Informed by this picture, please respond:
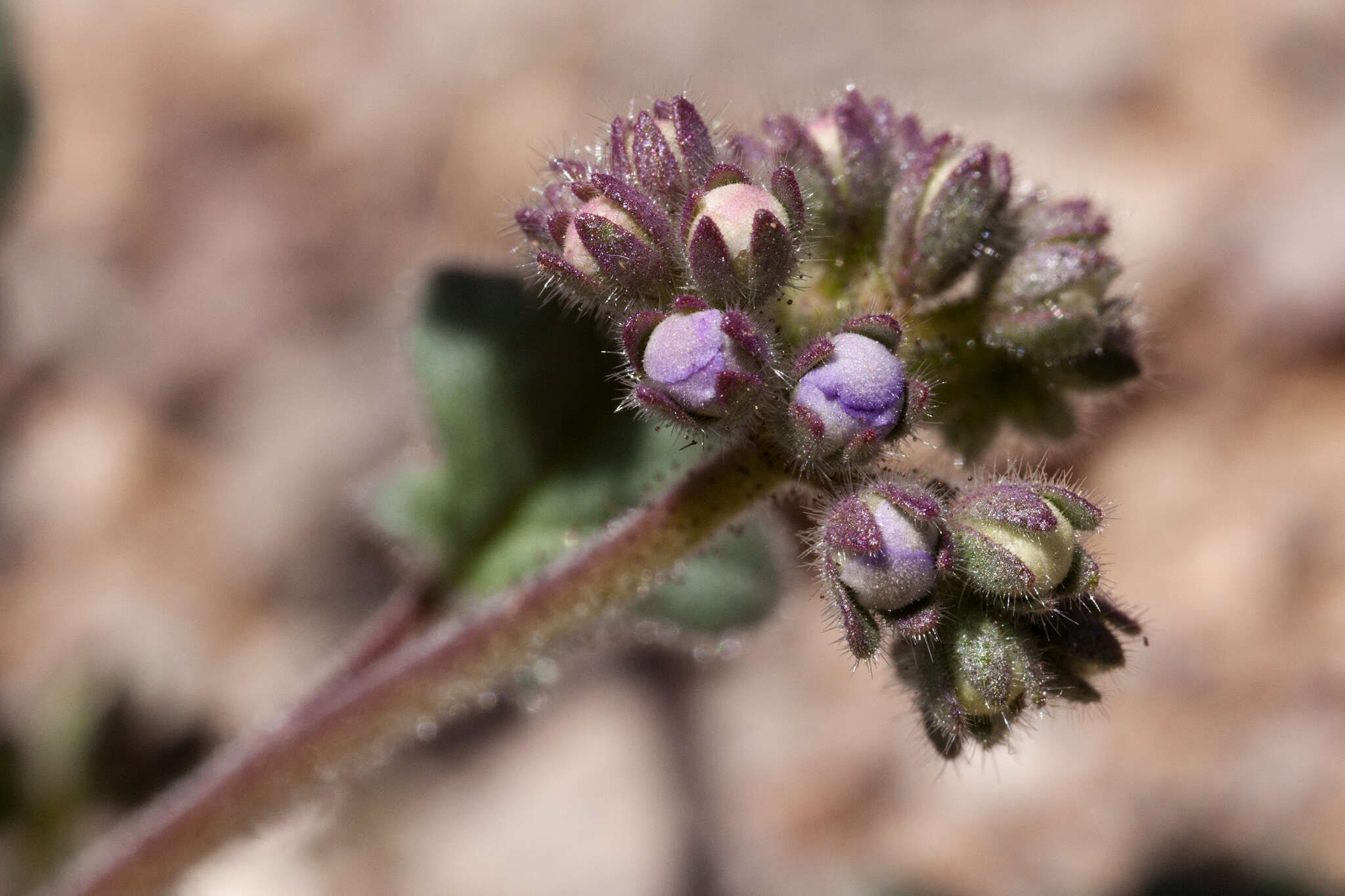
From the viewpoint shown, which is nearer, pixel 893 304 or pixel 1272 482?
pixel 893 304

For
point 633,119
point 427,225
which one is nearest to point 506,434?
point 633,119

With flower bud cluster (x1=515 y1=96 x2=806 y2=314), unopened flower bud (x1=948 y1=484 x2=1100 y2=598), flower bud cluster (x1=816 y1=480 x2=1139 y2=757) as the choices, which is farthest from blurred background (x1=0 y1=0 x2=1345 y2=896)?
unopened flower bud (x1=948 y1=484 x2=1100 y2=598)

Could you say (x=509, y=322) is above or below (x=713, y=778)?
above

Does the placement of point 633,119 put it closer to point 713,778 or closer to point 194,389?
point 713,778

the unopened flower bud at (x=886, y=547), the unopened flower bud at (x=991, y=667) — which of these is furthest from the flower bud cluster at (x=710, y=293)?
the unopened flower bud at (x=991, y=667)

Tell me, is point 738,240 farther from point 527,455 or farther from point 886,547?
point 527,455

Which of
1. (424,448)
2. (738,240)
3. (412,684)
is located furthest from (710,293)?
(424,448)

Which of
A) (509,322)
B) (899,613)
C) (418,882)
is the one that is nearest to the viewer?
(899,613)

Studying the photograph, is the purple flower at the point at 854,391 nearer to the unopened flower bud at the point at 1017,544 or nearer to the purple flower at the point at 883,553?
the purple flower at the point at 883,553
